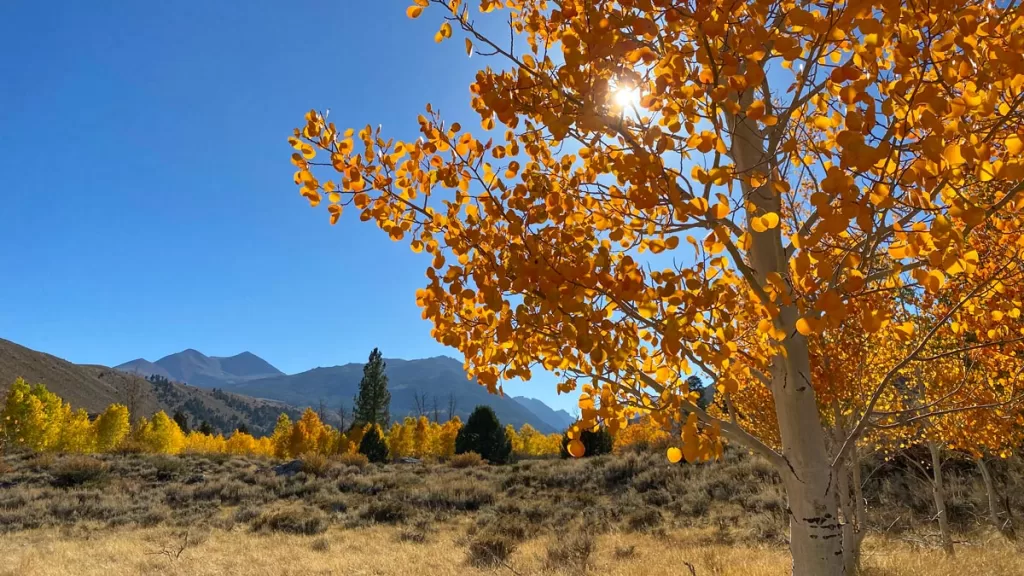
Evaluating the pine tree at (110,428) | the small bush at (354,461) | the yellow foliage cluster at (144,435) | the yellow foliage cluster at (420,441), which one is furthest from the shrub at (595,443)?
the pine tree at (110,428)

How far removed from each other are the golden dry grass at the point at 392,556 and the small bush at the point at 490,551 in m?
0.23

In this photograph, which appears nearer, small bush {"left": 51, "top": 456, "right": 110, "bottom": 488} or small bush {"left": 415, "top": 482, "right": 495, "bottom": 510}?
small bush {"left": 415, "top": 482, "right": 495, "bottom": 510}

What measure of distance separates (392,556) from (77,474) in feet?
71.4

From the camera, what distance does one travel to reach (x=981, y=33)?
6.10ft

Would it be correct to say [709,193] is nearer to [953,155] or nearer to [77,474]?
[953,155]

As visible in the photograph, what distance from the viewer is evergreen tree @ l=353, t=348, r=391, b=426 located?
2334 inches

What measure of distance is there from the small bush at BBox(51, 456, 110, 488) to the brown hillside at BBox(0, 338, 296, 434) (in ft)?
148

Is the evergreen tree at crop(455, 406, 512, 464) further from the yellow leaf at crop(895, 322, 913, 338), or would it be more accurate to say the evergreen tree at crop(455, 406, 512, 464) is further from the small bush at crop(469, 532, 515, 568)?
the yellow leaf at crop(895, 322, 913, 338)

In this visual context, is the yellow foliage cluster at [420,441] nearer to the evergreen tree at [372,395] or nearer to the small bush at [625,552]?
the evergreen tree at [372,395]

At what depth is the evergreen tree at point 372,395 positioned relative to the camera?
59.3m

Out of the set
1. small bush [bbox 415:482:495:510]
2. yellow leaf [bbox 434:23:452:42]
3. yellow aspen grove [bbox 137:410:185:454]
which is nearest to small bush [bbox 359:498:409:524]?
small bush [bbox 415:482:495:510]

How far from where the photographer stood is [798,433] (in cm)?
272

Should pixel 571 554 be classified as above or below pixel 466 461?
above

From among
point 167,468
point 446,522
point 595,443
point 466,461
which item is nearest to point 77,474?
point 167,468
